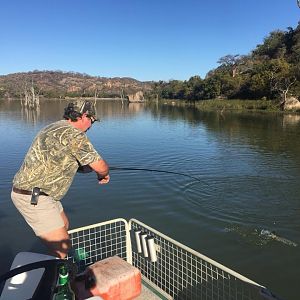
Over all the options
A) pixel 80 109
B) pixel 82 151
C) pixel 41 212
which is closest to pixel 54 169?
pixel 82 151

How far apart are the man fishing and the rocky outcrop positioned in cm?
5649

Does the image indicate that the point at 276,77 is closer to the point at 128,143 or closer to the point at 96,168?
the point at 128,143

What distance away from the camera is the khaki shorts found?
3.67 meters

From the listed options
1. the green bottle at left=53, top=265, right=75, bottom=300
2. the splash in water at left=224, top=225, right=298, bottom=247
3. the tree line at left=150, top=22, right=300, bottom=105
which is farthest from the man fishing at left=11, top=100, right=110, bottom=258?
the tree line at left=150, top=22, right=300, bottom=105

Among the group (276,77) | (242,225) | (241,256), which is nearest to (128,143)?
(242,225)

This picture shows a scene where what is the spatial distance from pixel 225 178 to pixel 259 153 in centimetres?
589

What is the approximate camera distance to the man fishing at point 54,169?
359 cm

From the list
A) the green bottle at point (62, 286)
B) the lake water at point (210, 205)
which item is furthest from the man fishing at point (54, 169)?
the lake water at point (210, 205)

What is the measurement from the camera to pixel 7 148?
779 inches

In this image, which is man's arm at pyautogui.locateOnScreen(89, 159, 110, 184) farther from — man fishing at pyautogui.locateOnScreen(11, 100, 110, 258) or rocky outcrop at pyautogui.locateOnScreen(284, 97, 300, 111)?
rocky outcrop at pyautogui.locateOnScreen(284, 97, 300, 111)

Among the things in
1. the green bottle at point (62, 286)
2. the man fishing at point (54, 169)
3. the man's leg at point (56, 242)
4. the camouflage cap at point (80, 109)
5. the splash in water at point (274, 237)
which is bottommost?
the splash in water at point (274, 237)

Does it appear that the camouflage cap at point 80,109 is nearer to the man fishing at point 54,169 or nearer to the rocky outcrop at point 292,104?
the man fishing at point 54,169

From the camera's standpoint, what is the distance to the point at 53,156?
11.8 feet

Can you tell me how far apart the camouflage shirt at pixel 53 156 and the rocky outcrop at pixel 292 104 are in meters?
56.6
